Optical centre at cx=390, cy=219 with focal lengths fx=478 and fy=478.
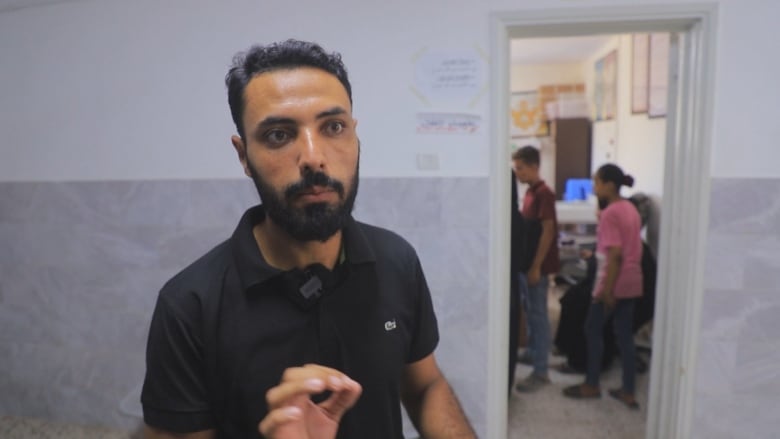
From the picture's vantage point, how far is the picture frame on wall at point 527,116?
16.3ft

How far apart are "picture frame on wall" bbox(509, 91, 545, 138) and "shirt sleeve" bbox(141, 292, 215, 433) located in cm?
465

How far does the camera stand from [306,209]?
734mm

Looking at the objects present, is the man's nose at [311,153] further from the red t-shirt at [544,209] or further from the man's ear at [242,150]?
the red t-shirt at [544,209]

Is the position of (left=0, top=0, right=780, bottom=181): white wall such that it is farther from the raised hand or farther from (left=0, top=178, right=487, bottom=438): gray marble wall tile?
the raised hand

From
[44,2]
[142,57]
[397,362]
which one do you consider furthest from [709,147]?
[44,2]

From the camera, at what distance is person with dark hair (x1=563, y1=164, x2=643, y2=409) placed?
7.39 feet

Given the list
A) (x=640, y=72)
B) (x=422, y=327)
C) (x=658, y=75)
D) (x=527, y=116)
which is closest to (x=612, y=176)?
(x=658, y=75)

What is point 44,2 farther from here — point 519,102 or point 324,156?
point 519,102

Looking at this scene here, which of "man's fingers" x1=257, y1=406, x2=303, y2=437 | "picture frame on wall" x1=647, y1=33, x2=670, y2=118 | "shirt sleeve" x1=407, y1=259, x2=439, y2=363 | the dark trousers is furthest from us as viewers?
"picture frame on wall" x1=647, y1=33, x2=670, y2=118

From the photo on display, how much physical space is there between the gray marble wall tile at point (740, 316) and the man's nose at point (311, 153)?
1432 mm

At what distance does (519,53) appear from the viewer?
4.46 meters

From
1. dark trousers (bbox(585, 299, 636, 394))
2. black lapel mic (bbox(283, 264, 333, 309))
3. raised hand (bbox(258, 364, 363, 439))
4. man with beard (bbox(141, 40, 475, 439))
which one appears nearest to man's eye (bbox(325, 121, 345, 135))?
man with beard (bbox(141, 40, 475, 439))

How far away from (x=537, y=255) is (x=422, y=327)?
1668mm

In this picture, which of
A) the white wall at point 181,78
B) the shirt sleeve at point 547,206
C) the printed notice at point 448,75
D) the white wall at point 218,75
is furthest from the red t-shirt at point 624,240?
the printed notice at point 448,75
